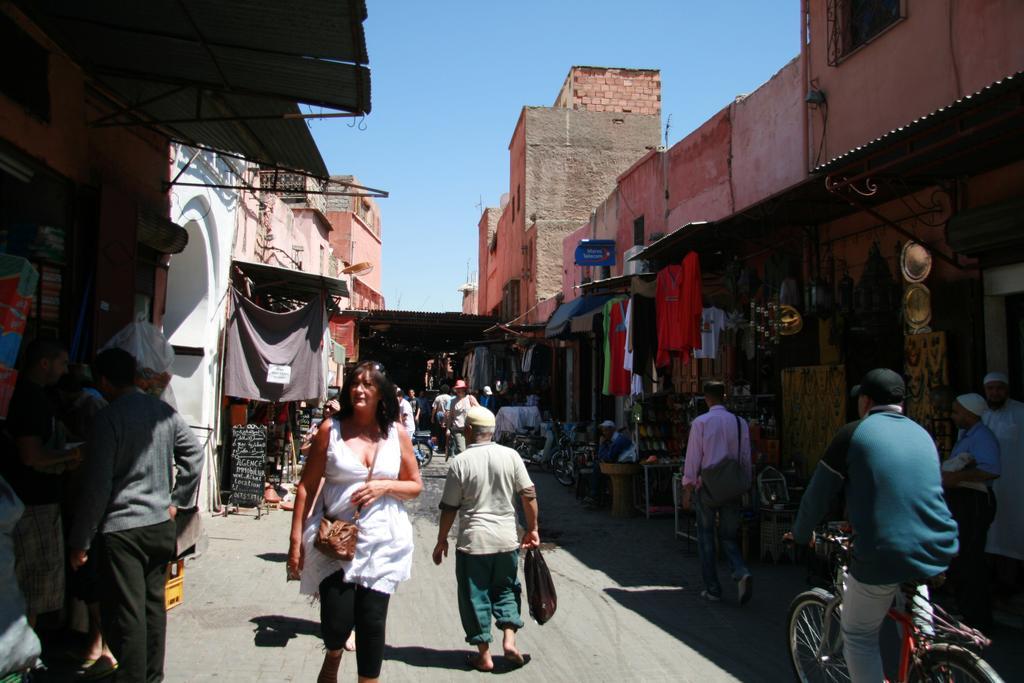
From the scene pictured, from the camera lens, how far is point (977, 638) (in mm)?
3549

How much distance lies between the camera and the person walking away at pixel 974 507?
237 inches

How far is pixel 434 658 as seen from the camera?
17.7ft

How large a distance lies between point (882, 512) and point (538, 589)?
248 centimetres

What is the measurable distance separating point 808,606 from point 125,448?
148 inches

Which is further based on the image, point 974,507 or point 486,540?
point 974,507

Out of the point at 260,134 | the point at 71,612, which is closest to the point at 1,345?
the point at 71,612

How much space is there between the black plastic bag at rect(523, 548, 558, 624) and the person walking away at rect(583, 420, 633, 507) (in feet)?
20.9

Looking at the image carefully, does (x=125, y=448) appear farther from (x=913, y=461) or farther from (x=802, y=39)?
(x=802, y=39)

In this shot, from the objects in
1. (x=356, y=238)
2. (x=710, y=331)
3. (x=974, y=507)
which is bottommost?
(x=974, y=507)

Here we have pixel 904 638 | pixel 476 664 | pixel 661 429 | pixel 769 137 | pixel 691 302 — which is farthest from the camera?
pixel 661 429

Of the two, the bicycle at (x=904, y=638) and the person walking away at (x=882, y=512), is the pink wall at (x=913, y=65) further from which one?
the bicycle at (x=904, y=638)

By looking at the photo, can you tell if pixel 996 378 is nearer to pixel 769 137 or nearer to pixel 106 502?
pixel 769 137

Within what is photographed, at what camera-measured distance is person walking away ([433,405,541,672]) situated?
5184mm

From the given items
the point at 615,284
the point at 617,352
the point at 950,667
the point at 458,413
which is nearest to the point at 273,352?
the point at 617,352
